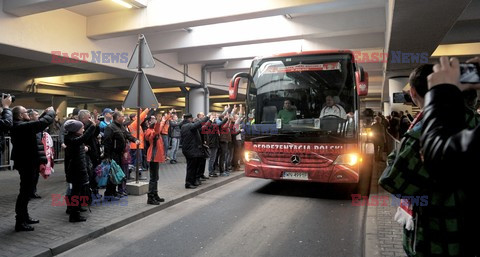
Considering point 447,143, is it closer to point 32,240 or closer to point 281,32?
point 32,240

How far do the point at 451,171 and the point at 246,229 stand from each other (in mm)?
4438

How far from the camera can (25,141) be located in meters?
5.08

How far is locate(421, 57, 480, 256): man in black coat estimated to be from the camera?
124cm

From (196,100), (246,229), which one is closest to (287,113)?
(246,229)

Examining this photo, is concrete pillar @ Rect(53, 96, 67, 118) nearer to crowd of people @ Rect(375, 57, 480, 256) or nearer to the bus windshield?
the bus windshield

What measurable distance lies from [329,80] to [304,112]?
35.4 inches

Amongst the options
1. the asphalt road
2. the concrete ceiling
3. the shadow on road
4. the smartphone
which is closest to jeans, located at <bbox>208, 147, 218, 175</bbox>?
the shadow on road

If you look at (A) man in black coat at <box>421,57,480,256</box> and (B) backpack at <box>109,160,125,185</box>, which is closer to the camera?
(A) man in black coat at <box>421,57,480,256</box>

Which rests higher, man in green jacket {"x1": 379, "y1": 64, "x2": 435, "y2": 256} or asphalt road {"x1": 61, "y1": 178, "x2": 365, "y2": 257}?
man in green jacket {"x1": 379, "y1": 64, "x2": 435, "y2": 256}

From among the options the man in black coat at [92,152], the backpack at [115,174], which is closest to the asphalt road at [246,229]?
the backpack at [115,174]

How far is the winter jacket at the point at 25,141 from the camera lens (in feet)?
16.5

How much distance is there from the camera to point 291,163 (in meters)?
7.40

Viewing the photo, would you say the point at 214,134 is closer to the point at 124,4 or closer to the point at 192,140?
the point at 192,140

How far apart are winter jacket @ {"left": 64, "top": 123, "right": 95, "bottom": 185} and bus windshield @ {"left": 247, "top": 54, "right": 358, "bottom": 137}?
3.78 metres
